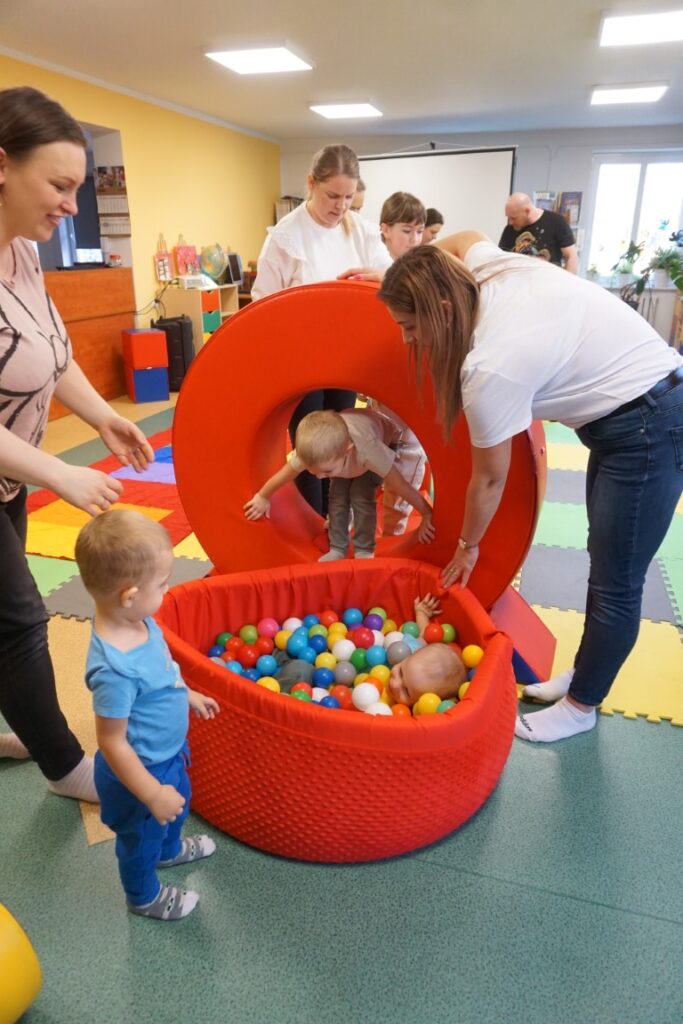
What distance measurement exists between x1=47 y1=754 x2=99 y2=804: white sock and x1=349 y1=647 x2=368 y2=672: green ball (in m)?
0.74

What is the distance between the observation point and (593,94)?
22.1 ft

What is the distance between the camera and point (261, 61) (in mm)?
5520

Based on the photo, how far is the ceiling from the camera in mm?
4312

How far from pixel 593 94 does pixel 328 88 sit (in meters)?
2.56

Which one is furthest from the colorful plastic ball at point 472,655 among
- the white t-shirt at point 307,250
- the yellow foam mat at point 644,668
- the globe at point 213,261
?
the globe at point 213,261

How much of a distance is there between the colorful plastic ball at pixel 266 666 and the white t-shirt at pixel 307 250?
137 centimetres

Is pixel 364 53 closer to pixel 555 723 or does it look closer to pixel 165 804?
pixel 555 723

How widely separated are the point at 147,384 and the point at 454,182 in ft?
15.3

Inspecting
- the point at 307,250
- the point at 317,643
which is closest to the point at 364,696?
the point at 317,643

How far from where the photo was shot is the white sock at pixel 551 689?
6.79 ft

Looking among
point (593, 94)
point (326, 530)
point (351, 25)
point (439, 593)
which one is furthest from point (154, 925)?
point (593, 94)

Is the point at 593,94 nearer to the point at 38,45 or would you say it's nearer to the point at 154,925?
the point at 38,45

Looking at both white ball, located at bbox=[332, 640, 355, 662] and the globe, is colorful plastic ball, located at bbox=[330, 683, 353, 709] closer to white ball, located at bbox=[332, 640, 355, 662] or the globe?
white ball, located at bbox=[332, 640, 355, 662]

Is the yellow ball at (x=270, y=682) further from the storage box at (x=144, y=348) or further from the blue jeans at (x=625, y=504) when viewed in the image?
the storage box at (x=144, y=348)
